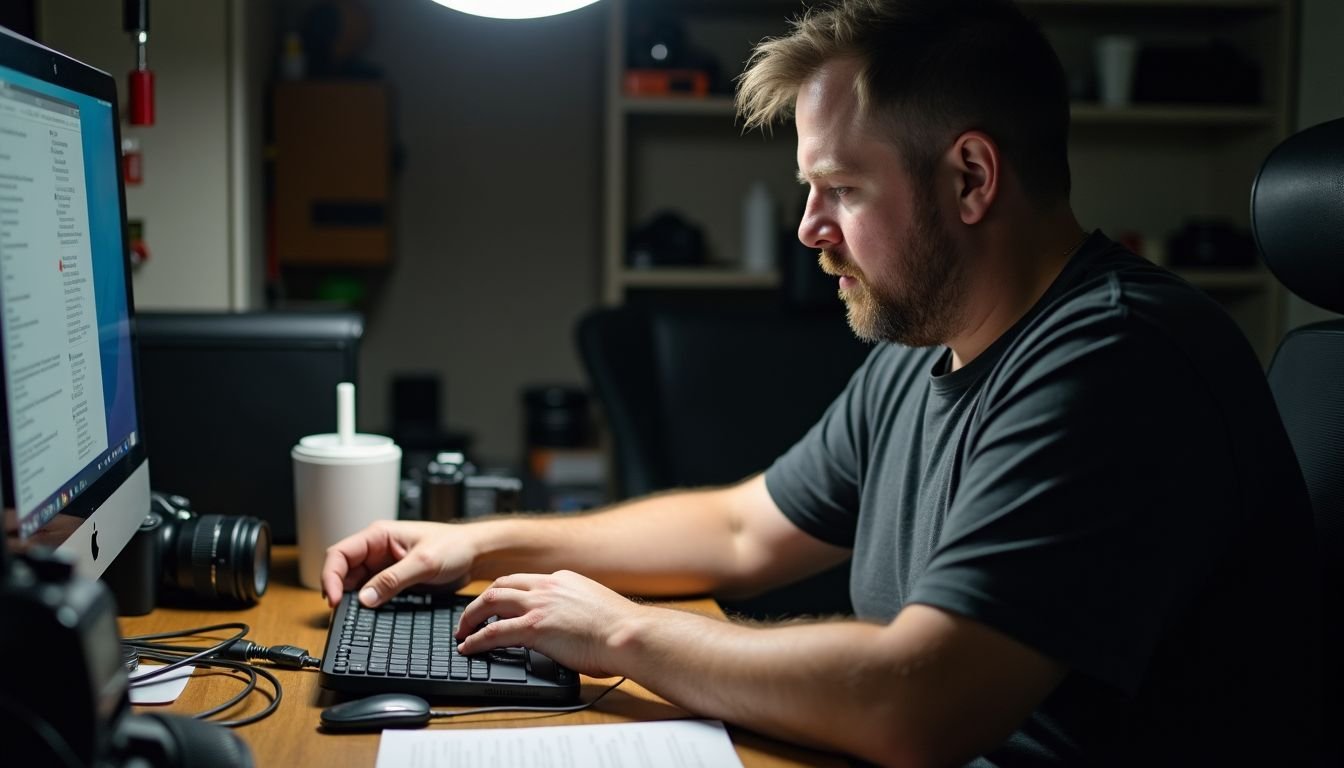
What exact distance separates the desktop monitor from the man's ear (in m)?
0.72

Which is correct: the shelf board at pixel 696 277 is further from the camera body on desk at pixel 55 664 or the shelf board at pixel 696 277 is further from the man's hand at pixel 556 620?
the camera body on desk at pixel 55 664

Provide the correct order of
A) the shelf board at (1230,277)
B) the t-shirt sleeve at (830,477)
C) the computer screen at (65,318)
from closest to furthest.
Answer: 1. the computer screen at (65,318)
2. the t-shirt sleeve at (830,477)
3. the shelf board at (1230,277)

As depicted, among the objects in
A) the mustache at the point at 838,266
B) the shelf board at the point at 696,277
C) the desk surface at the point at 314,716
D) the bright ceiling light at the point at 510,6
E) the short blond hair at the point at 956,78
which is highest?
the bright ceiling light at the point at 510,6

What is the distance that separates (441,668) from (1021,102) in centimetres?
70

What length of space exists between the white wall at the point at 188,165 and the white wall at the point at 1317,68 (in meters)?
1.84

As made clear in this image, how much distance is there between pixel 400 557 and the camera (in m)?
1.20

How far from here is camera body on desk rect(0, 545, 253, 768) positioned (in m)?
0.56

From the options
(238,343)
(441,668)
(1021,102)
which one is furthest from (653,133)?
Result: (441,668)

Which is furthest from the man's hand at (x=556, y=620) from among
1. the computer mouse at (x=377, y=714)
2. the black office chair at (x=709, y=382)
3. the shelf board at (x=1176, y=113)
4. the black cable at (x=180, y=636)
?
the shelf board at (x=1176, y=113)

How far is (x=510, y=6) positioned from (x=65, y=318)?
1.80 feet

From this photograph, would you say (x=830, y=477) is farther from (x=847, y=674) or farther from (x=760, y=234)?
(x=760, y=234)

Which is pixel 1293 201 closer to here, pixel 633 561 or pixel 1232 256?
pixel 633 561

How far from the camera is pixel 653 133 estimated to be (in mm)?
3166

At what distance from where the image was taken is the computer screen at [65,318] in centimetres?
74
